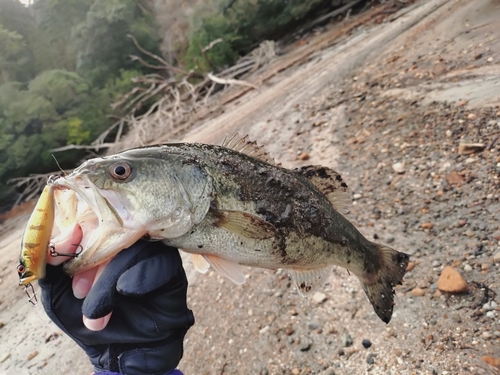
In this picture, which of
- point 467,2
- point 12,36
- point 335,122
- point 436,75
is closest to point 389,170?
point 335,122

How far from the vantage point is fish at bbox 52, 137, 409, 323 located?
1742mm

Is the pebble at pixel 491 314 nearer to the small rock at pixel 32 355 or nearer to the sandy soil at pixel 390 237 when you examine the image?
the sandy soil at pixel 390 237

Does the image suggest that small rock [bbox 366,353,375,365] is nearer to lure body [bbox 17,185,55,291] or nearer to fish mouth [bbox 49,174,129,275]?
fish mouth [bbox 49,174,129,275]

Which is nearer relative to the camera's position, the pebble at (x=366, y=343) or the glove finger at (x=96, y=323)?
the glove finger at (x=96, y=323)

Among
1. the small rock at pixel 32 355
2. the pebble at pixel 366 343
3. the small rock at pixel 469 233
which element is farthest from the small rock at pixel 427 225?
the small rock at pixel 32 355

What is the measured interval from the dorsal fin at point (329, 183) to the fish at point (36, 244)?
142cm

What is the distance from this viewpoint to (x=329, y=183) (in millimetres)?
2471

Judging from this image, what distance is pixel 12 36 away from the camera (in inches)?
681

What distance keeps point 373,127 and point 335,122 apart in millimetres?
893

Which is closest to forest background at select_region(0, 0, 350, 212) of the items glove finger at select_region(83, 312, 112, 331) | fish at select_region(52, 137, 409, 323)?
fish at select_region(52, 137, 409, 323)

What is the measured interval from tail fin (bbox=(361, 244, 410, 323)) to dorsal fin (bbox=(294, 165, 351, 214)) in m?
0.45

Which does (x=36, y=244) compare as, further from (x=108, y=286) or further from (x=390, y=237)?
(x=390, y=237)

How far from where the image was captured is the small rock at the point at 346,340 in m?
3.40

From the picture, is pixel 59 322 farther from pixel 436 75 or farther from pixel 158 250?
pixel 436 75
